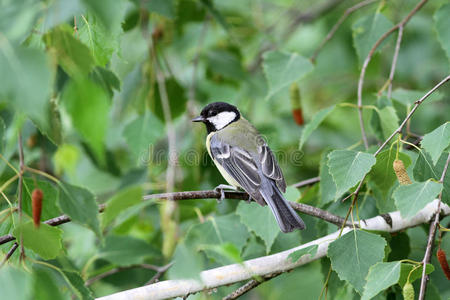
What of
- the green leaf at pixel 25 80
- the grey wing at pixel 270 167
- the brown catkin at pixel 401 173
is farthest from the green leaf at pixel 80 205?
the grey wing at pixel 270 167

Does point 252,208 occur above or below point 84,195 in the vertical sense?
below

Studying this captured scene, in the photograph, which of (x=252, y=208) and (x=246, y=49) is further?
(x=246, y=49)

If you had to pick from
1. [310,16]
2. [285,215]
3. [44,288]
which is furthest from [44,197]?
[310,16]

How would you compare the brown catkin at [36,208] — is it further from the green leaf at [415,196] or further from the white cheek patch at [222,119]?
the white cheek patch at [222,119]

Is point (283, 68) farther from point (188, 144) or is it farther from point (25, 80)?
point (25, 80)

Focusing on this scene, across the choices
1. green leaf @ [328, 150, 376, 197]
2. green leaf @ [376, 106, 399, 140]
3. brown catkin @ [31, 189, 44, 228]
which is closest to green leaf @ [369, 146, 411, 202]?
green leaf @ [328, 150, 376, 197]

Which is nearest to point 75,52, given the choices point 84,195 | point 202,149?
point 84,195

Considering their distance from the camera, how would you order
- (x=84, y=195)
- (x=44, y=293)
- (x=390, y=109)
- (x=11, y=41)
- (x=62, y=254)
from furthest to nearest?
1. (x=390, y=109)
2. (x=62, y=254)
3. (x=84, y=195)
4. (x=44, y=293)
5. (x=11, y=41)

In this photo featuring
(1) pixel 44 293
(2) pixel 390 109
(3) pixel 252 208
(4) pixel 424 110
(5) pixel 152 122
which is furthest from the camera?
(4) pixel 424 110

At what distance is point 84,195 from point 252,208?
1.00 metres

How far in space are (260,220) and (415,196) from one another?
34.0 inches

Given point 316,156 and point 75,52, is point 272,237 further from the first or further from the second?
point 316,156

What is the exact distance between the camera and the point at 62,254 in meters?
1.78

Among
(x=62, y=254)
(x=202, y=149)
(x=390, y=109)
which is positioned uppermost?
(x=390, y=109)
